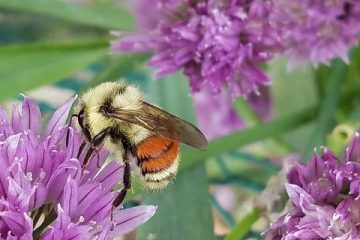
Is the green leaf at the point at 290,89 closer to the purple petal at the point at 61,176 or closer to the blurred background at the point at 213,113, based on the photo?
the blurred background at the point at 213,113

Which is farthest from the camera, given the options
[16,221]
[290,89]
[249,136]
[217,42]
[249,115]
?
[290,89]

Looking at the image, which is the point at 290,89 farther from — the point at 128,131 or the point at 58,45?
the point at 128,131

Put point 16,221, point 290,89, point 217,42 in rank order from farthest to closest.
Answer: point 290,89
point 217,42
point 16,221

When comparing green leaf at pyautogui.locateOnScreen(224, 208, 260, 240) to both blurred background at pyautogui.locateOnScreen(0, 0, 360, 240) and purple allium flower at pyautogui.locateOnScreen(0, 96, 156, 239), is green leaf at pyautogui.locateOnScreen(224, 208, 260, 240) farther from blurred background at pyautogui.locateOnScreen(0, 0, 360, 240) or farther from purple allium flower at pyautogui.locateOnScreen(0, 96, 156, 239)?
purple allium flower at pyautogui.locateOnScreen(0, 96, 156, 239)

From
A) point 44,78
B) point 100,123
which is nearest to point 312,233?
point 100,123

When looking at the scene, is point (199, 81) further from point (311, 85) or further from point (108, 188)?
point (311, 85)

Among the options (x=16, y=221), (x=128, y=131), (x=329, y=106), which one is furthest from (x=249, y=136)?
(x=16, y=221)
